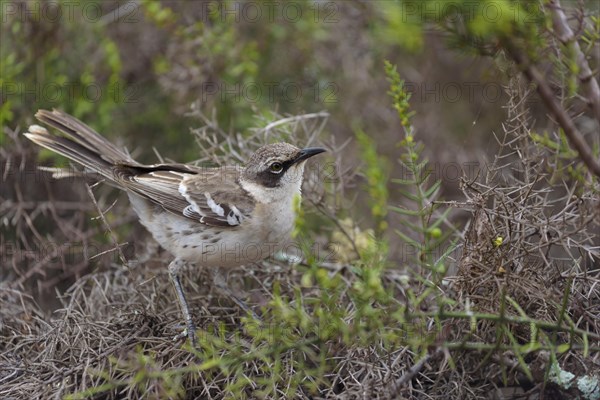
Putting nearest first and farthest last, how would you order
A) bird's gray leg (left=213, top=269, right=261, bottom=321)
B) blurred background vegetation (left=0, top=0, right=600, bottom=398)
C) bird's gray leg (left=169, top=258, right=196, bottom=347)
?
1. blurred background vegetation (left=0, top=0, right=600, bottom=398)
2. bird's gray leg (left=169, top=258, right=196, bottom=347)
3. bird's gray leg (left=213, top=269, right=261, bottom=321)

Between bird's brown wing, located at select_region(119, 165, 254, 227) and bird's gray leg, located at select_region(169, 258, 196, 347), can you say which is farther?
bird's brown wing, located at select_region(119, 165, 254, 227)

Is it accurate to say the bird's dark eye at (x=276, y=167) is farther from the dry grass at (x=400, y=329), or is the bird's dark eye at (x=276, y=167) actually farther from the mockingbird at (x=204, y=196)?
the dry grass at (x=400, y=329)

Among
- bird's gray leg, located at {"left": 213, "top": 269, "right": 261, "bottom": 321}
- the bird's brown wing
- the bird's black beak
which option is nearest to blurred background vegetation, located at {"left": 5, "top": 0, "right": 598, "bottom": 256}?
the bird's brown wing

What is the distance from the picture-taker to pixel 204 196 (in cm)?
543

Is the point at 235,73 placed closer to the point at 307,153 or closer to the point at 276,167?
the point at 276,167

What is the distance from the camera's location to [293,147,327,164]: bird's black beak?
5.07 meters

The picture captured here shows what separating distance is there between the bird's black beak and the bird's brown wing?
49 centimetres

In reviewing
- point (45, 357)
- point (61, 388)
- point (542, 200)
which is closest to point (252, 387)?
point (61, 388)

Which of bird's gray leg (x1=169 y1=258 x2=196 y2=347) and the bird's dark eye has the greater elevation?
the bird's dark eye

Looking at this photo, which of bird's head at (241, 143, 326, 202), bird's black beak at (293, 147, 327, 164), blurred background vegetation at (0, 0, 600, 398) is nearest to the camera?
blurred background vegetation at (0, 0, 600, 398)

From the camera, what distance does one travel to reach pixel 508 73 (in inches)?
155

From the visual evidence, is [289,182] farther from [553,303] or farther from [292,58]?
[292,58]

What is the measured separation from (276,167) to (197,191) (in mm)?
678

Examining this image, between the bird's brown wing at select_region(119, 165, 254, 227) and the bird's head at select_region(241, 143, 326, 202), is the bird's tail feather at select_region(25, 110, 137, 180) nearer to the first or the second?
the bird's brown wing at select_region(119, 165, 254, 227)
